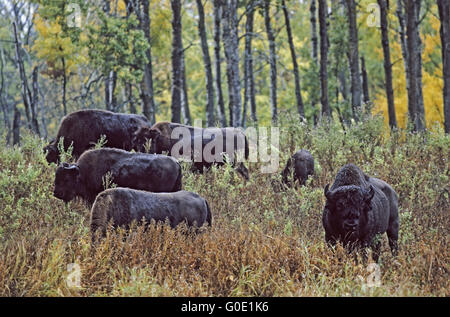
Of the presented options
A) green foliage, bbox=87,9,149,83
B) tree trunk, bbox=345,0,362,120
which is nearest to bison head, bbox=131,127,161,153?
green foliage, bbox=87,9,149,83

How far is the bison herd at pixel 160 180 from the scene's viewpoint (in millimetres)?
7699

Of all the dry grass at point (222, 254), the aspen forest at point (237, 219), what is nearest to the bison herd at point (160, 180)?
the aspen forest at point (237, 219)

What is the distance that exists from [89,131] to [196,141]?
262cm

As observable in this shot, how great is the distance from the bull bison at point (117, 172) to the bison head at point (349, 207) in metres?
3.68

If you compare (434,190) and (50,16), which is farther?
(50,16)

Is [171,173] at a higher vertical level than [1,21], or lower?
lower

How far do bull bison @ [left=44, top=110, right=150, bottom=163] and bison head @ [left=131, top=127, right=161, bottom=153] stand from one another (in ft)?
1.33

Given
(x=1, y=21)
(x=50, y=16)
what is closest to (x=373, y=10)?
(x=50, y=16)

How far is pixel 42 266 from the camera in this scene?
22.3 ft

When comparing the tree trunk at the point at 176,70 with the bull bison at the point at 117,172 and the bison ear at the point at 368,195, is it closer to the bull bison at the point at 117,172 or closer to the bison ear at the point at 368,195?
the bull bison at the point at 117,172

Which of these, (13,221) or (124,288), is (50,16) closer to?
(13,221)

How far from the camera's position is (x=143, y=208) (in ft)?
27.9

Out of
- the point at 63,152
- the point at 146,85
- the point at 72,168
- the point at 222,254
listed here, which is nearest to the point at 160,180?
the point at 72,168

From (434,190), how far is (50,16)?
15036 millimetres
